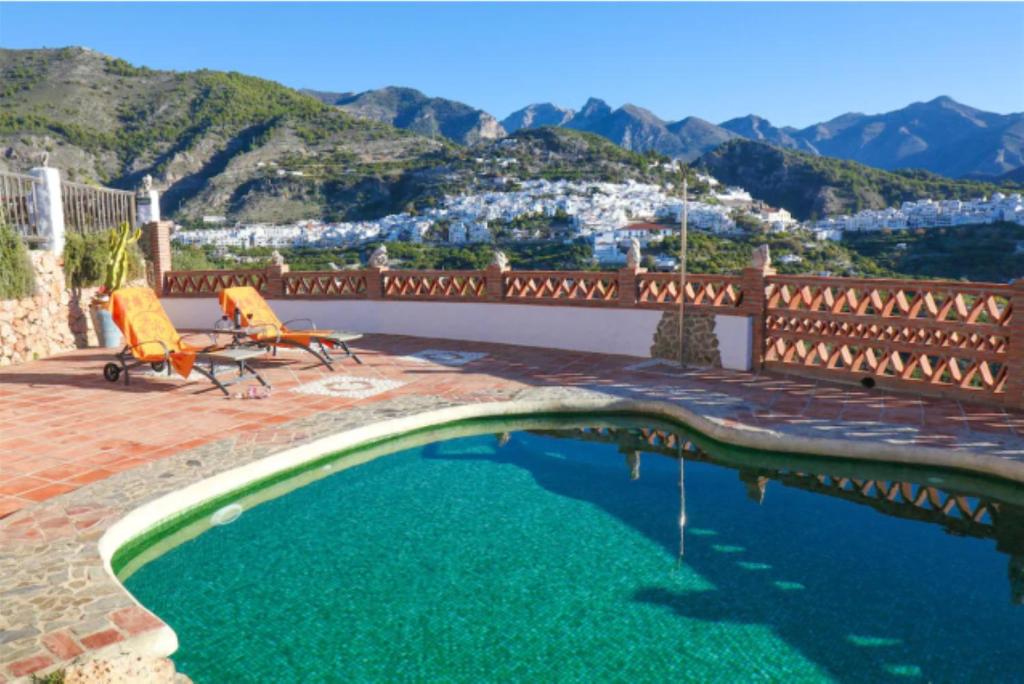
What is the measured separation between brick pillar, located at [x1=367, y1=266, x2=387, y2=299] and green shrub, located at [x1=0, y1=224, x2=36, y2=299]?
5.15 metres

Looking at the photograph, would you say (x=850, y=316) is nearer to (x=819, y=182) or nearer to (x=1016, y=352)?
(x=1016, y=352)

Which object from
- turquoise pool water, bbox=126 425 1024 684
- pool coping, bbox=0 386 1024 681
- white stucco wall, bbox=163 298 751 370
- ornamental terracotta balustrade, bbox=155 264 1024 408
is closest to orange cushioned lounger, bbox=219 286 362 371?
white stucco wall, bbox=163 298 751 370

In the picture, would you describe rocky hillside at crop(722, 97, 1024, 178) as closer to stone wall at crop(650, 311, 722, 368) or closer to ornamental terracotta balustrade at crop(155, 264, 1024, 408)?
ornamental terracotta balustrade at crop(155, 264, 1024, 408)

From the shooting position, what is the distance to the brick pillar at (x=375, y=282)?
1330 cm

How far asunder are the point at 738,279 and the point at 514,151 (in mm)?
69939

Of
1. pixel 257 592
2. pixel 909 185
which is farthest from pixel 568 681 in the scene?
pixel 909 185

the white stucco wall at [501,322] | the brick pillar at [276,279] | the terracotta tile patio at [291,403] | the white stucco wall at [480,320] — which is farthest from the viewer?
the brick pillar at [276,279]

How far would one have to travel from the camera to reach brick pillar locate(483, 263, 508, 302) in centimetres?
1210

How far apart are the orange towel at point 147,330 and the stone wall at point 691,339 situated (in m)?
6.09

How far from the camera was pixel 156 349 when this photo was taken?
884 centimetres

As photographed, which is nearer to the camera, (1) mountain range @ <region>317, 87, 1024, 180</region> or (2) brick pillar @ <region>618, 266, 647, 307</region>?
(2) brick pillar @ <region>618, 266, 647, 307</region>

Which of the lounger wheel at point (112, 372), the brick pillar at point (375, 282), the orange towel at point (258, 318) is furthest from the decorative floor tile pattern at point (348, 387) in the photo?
the brick pillar at point (375, 282)

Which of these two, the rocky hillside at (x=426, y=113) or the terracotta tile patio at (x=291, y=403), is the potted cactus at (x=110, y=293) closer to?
the terracotta tile patio at (x=291, y=403)

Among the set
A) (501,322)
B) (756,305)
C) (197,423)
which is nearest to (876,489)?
(756,305)
